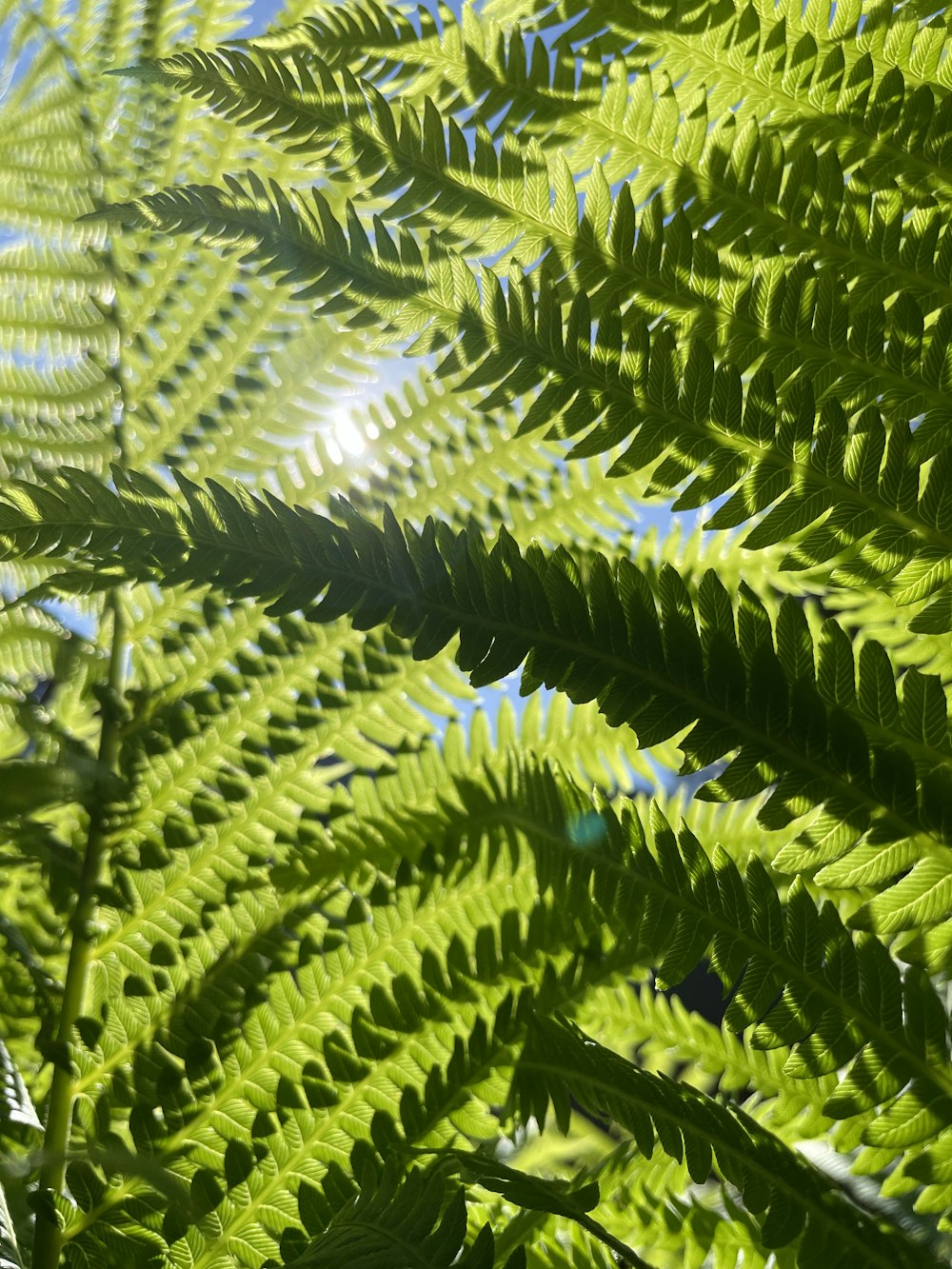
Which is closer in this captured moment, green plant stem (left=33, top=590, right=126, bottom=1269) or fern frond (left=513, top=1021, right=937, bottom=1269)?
fern frond (left=513, top=1021, right=937, bottom=1269)

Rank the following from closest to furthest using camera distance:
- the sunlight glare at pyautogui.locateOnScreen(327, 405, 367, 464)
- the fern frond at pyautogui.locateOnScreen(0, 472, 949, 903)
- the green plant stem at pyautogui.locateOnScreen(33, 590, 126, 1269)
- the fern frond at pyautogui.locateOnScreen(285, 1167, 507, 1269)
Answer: the fern frond at pyautogui.locateOnScreen(285, 1167, 507, 1269)
the fern frond at pyautogui.locateOnScreen(0, 472, 949, 903)
the green plant stem at pyautogui.locateOnScreen(33, 590, 126, 1269)
the sunlight glare at pyautogui.locateOnScreen(327, 405, 367, 464)

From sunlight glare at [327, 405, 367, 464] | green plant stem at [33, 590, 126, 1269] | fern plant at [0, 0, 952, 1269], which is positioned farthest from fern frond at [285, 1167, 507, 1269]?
sunlight glare at [327, 405, 367, 464]

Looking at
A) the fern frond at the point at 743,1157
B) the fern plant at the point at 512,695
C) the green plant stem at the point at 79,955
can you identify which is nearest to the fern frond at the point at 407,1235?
the fern plant at the point at 512,695

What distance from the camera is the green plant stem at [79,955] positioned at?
2.45ft

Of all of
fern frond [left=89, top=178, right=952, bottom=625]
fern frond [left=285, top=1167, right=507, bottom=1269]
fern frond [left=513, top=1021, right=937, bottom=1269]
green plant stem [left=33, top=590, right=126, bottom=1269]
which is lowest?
green plant stem [left=33, top=590, right=126, bottom=1269]

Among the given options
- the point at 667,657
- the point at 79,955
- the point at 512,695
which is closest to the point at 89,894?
the point at 79,955

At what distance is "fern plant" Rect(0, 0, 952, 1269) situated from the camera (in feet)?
2.05

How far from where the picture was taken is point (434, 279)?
77 centimetres

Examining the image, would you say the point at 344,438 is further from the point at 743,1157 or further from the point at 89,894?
the point at 743,1157

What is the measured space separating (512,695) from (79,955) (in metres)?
0.51

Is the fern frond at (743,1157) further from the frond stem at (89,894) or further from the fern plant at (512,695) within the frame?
the frond stem at (89,894)

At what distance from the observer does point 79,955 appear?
91 centimetres

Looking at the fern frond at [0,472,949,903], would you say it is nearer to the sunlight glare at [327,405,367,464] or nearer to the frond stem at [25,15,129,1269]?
the frond stem at [25,15,129,1269]

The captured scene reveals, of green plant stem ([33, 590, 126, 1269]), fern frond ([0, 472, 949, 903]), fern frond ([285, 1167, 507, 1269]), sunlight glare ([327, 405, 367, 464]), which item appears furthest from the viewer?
sunlight glare ([327, 405, 367, 464])
